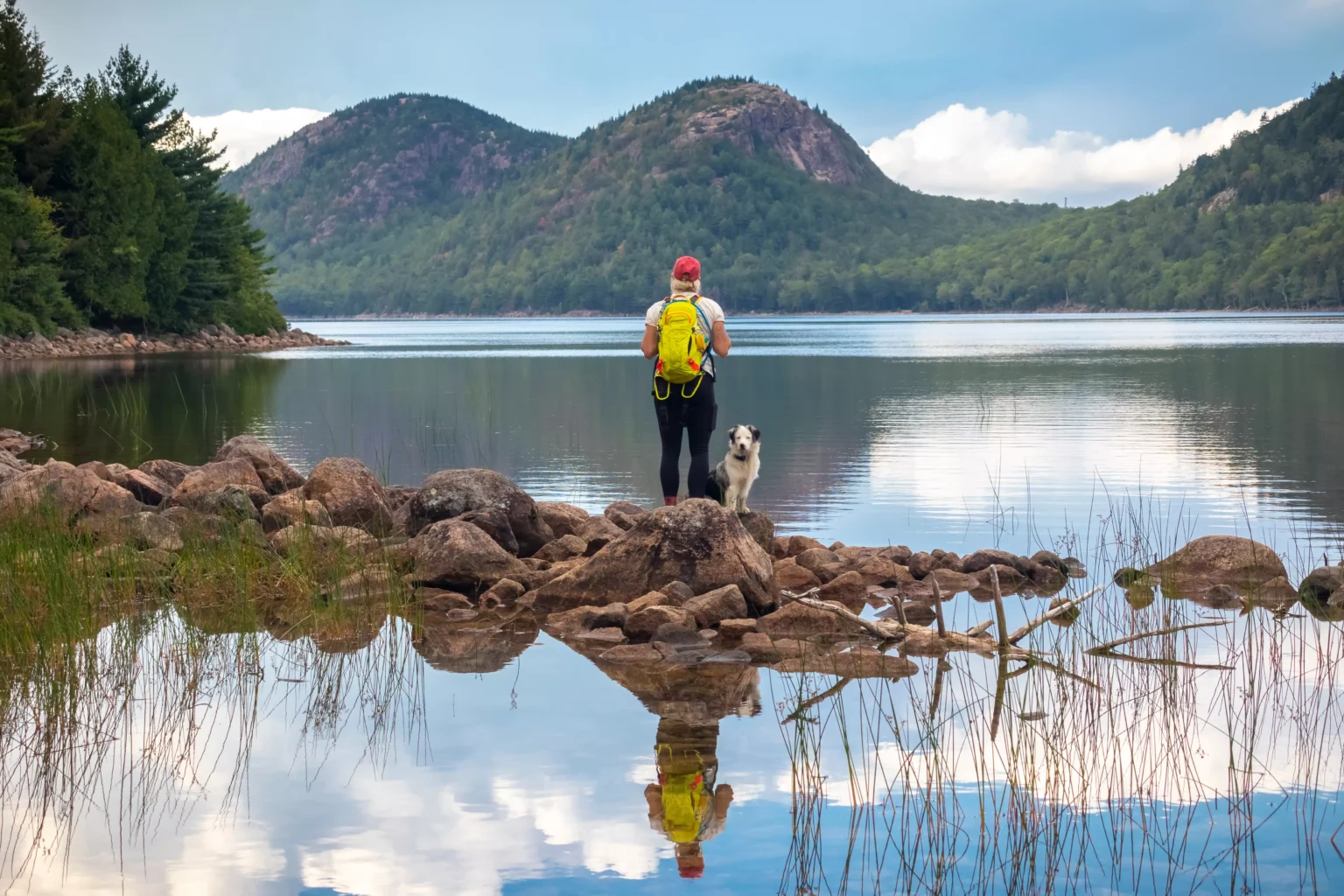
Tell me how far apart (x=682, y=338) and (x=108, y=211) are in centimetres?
5613

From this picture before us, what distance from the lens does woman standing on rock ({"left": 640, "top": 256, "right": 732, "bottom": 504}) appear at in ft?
38.8

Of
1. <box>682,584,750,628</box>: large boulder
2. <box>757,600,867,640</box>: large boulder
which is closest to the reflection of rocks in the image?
<box>682,584,750,628</box>: large boulder

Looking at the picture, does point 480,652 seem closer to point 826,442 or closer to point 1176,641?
point 1176,641

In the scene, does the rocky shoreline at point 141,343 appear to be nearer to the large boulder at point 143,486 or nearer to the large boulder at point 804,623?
the large boulder at point 143,486

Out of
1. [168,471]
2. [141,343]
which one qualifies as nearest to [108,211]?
[141,343]

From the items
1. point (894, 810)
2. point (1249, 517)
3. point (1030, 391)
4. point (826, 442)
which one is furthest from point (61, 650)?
point (1030, 391)

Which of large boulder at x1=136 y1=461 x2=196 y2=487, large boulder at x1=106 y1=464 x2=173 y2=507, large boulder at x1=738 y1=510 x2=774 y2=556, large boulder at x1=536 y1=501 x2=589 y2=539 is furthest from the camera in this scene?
large boulder at x1=136 y1=461 x2=196 y2=487

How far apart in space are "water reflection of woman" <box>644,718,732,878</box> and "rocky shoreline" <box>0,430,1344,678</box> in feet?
5.25

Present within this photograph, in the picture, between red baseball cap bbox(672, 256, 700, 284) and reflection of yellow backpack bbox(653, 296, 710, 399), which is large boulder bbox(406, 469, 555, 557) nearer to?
reflection of yellow backpack bbox(653, 296, 710, 399)

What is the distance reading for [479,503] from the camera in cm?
1329

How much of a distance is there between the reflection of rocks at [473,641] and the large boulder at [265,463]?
19.1 ft

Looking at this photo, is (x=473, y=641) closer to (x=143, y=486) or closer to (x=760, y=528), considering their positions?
(x=760, y=528)

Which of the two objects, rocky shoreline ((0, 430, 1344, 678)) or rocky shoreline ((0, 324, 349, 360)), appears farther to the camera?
rocky shoreline ((0, 324, 349, 360))

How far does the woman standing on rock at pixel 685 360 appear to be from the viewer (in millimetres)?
11812
